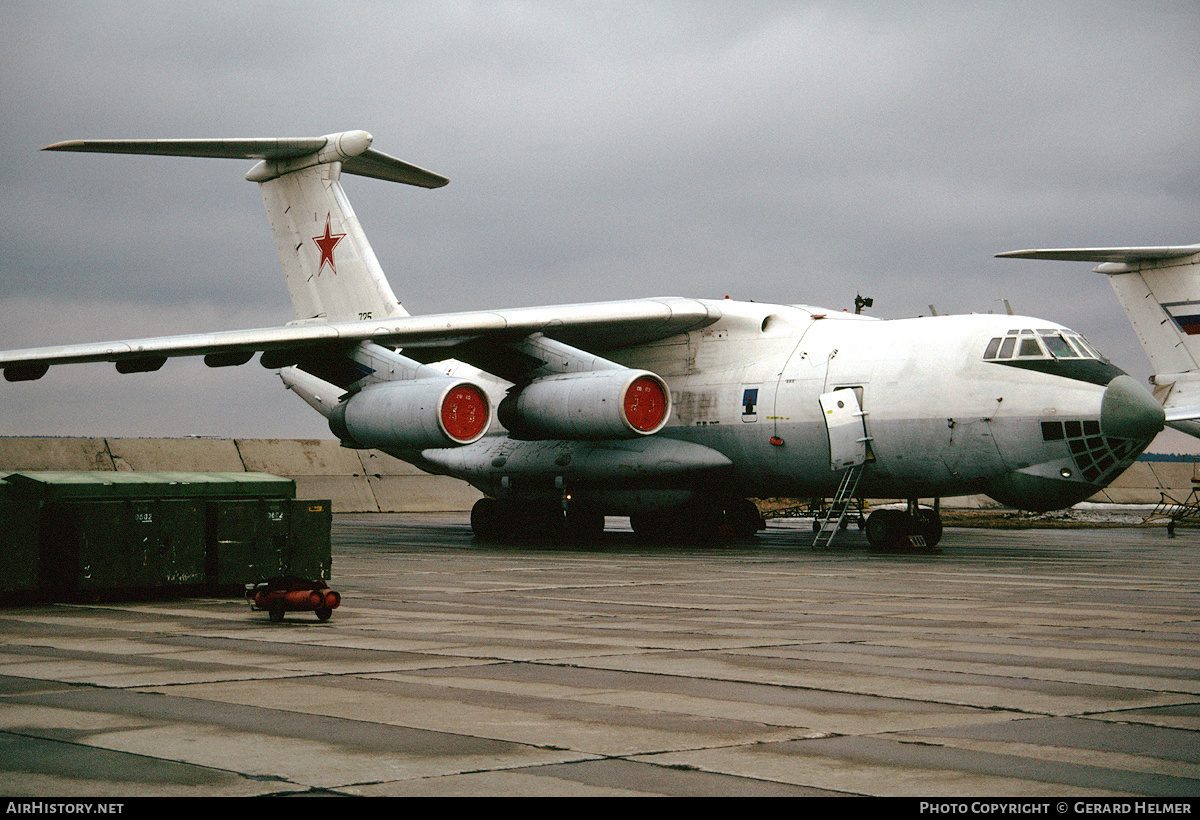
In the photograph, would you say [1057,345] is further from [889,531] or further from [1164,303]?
[1164,303]

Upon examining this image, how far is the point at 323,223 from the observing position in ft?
72.9

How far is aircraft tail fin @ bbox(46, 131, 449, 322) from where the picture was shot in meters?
21.6

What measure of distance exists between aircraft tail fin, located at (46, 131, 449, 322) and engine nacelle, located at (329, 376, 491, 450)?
4.61 m

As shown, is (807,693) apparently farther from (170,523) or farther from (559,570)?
(559,570)

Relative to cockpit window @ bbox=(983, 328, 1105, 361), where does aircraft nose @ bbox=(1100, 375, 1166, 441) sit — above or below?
below

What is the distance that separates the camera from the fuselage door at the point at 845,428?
17000mm

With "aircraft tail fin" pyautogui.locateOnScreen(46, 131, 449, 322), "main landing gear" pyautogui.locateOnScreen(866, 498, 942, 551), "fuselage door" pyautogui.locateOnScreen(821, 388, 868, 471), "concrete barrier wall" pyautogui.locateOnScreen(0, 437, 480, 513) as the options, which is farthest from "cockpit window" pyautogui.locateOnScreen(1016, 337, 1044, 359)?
"concrete barrier wall" pyautogui.locateOnScreen(0, 437, 480, 513)

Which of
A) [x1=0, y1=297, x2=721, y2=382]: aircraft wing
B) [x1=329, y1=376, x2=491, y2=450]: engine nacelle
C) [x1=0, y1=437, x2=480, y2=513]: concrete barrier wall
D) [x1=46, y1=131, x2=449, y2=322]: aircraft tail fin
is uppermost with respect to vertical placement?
[x1=46, y1=131, x2=449, y2=322]: aircraft tail fin

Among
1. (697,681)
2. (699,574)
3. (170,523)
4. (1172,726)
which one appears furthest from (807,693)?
(699,574)

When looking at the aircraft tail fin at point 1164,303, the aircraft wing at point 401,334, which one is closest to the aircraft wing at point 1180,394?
the aircraft tail fin at point 1164,303

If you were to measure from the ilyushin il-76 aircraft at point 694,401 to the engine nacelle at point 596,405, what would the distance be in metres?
0.03

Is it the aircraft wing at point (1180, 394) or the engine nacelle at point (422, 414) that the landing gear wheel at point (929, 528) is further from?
the aircraft wing at point (1180, 394)

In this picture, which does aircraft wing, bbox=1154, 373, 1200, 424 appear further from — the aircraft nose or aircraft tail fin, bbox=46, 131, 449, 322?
aircraft tail fin, bbox=46, 131, 449, 322

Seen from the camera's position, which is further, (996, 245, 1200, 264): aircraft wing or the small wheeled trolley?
(996, 245, 1200, 264): aircraft wing
